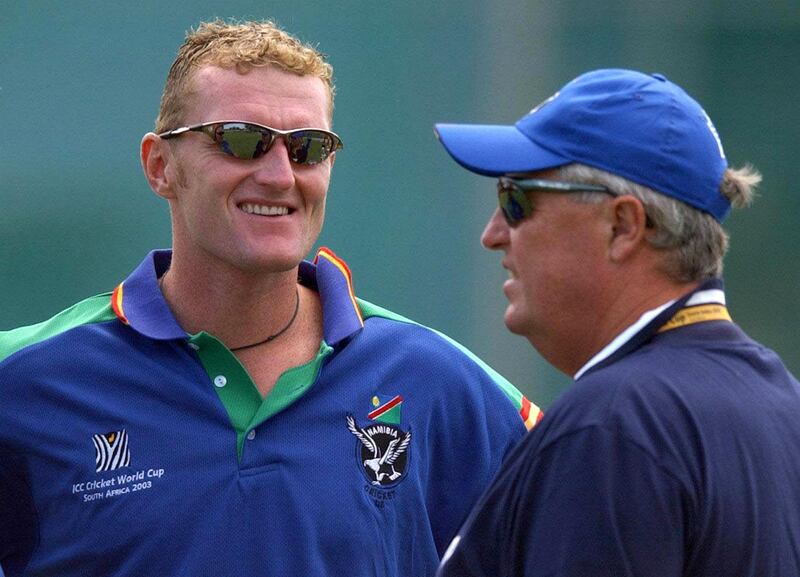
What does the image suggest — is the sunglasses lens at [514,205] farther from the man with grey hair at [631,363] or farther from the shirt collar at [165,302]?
the shirt collar at [165,302]

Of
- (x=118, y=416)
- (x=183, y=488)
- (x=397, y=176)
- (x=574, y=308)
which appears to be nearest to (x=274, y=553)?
(x=183, y=488)

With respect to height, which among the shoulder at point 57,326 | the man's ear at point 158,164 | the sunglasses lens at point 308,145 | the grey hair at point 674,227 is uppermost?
the grey hair at point 674,227

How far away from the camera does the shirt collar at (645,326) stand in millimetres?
1586

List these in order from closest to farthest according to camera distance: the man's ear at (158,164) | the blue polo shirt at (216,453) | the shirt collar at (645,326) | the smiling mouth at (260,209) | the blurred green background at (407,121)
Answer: the shirt collar at (645,326) → the blue polo shirt at (216,453) → the smiling mouth at (260,209) → the man's ear at (158,164) → the blurred green background at (407,121)

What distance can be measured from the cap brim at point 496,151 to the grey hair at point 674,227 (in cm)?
6

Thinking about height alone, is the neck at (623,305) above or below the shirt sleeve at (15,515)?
above

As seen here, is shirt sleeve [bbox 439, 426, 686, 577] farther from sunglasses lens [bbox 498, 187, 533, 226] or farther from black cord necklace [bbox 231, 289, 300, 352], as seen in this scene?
black cord necklace [bbox 231, 289, 300, 352]

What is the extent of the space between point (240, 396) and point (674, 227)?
99 centimetres

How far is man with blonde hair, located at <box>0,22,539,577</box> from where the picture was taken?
2197 millimetres

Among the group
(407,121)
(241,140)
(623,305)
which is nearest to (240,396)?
(241,140)

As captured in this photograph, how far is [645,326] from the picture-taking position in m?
1.59

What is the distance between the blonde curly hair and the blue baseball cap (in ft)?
2.74

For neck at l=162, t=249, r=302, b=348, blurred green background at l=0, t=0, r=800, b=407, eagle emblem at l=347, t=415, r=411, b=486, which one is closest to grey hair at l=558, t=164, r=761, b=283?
eagle emblem at l=347, t=415, r=411, b=486

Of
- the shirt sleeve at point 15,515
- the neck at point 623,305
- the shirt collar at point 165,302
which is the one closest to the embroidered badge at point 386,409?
the shirt collar at point 165,302
